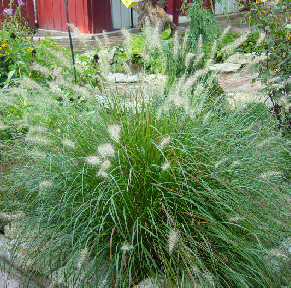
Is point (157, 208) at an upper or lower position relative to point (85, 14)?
lower

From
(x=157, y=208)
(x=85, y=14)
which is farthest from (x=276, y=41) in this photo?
(x=85, y=14)

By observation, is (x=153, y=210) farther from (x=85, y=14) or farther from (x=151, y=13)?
(x=85, y=14)

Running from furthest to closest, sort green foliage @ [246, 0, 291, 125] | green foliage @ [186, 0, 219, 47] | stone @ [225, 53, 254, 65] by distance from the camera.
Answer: green foliage @ [186, 0, 219, 47], green foliage @ [246, 0, 291, 125], stone @ [225, 53, 254, 65]

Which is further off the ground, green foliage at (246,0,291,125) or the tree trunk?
the tree trunk

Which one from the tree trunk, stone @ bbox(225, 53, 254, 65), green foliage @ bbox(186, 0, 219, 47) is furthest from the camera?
the tree trunk

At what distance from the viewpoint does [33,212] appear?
2.33m

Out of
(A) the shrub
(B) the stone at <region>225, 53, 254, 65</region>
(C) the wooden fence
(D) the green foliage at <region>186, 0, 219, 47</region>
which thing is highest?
(C) the wooden fence

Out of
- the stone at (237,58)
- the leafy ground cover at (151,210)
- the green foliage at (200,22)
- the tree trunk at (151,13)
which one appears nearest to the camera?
the leafy ground cover at (151,210)

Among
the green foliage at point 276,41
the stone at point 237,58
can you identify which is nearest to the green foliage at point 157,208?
the stone at point 237,58

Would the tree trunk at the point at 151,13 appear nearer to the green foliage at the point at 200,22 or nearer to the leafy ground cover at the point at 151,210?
the green foliage at the point at 200,22

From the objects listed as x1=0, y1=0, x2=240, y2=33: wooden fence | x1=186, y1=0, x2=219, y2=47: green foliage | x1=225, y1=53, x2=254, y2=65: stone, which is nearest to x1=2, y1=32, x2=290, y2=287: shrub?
x1=225, y1=53, x2=254, y2=65: stone

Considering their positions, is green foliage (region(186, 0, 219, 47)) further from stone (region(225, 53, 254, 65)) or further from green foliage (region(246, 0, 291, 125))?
green foliage (region(246, 0, 291, 125))

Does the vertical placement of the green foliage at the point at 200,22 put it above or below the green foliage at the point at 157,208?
above

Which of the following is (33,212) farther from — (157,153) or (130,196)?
(157,153)
